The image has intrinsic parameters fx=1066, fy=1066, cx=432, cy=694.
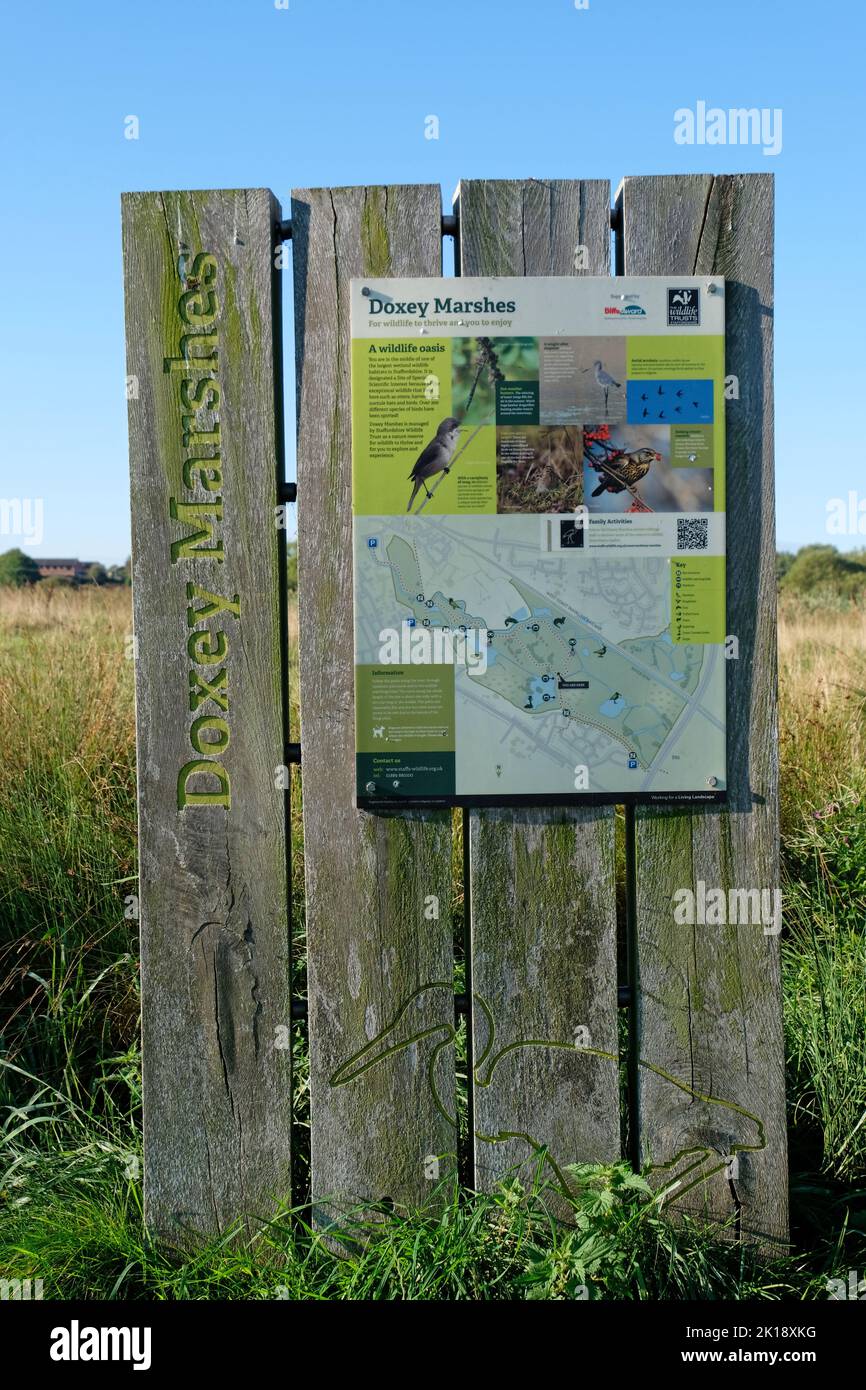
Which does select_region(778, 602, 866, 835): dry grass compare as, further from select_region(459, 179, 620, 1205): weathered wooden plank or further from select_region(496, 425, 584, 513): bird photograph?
select_region(496, 425, 584, 513): bird photograph

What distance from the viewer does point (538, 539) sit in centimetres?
268

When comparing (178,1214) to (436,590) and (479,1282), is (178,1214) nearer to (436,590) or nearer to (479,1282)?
(479,1282)

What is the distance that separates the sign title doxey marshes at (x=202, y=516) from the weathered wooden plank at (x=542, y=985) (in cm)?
70

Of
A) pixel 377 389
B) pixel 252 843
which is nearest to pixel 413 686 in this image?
pixel 252 843

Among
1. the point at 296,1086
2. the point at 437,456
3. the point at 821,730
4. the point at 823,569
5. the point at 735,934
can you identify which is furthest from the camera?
the point at 823,569

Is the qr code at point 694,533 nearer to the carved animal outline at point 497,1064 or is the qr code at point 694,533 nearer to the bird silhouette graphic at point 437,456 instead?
the bird silhouette graphic at point 437,456

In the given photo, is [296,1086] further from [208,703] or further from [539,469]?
[539,469]

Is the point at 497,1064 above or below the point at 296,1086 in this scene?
above

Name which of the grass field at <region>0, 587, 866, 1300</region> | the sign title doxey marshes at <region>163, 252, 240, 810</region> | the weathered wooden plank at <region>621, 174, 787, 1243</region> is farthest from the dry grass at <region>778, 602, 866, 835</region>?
the sign title doxey marshes at <region>163, 252, 240, 810</region>

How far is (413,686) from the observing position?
8.82ft

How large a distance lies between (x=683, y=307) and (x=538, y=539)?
0.68 meters

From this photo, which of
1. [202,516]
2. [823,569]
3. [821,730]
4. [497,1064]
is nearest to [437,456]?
[202,516]

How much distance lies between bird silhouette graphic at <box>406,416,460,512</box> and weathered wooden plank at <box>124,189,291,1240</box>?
360 millimetres

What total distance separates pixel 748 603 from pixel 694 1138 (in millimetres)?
Result: 1397
